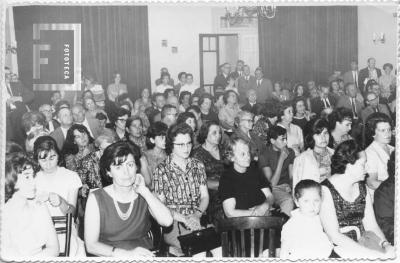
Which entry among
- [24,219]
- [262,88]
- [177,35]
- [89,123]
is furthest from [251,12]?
[24,219]

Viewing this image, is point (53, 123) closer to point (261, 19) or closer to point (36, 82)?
point (36, 82)

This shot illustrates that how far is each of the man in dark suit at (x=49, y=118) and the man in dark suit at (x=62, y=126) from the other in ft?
0.10

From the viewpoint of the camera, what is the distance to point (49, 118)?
360 centimetres

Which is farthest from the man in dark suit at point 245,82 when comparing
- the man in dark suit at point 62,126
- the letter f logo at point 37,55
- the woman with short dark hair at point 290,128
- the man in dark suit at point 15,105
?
the man in dark suit at point 15,105

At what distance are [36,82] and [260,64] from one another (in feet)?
5.14

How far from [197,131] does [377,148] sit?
1367 millimetres

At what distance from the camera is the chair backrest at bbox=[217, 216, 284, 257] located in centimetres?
295

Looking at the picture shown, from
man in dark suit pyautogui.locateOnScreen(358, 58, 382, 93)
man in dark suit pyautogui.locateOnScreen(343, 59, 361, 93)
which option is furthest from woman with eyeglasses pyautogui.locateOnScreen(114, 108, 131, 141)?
man in dark suit pyautogui.locateOnScreen(358, 58, 382, 93)

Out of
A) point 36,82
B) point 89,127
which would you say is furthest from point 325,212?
point 36,82

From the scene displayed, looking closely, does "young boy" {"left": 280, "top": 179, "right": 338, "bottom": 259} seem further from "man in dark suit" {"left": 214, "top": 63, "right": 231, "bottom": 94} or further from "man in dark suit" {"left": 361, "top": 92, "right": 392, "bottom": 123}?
"man in dark suit" {"left": 214, "top": 63, "right": 231, "bottom": 94}

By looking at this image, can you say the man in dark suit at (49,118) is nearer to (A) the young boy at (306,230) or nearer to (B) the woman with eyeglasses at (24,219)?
(B) the woman with eyeglasses at (24,219)

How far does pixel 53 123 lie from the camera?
3.63 m

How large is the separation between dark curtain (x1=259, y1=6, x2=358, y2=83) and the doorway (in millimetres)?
202

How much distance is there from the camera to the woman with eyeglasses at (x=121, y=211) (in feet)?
9.68
